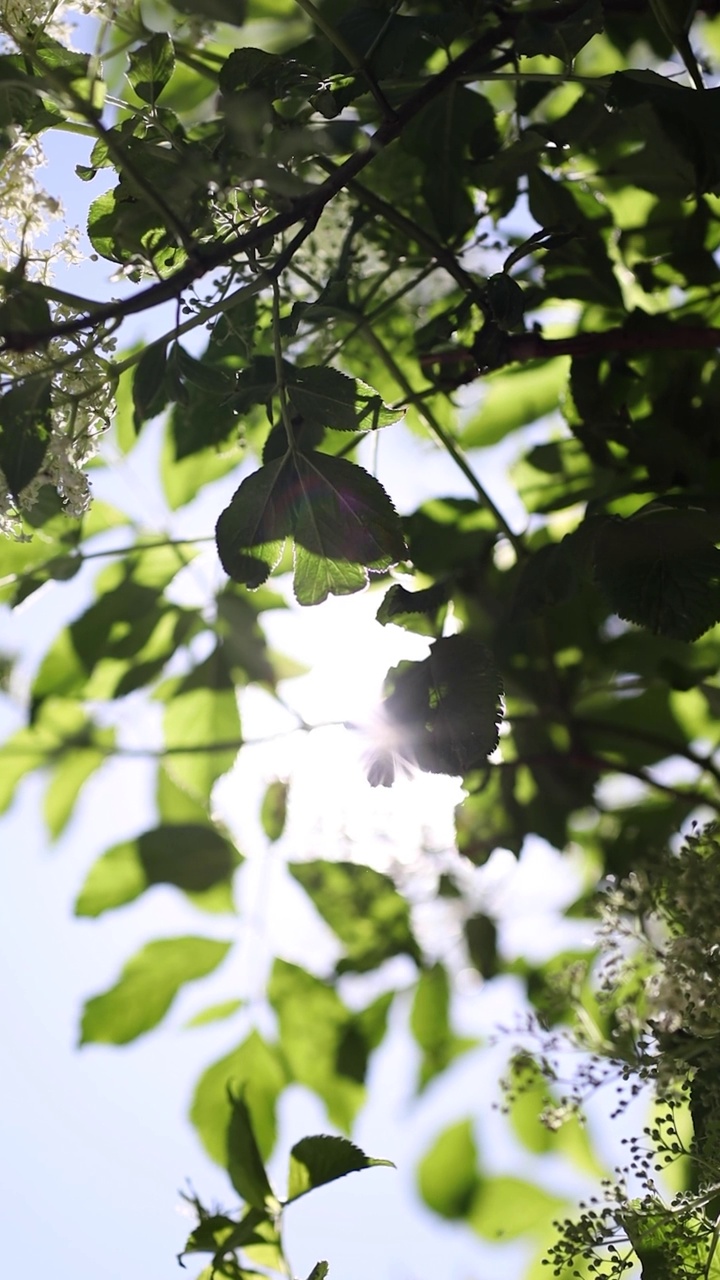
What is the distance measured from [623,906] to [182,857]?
526 mm

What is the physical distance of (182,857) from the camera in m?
1.17

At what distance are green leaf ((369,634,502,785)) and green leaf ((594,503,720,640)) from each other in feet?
0.30

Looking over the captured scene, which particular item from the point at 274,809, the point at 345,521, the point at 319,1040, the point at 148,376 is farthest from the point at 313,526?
the point at 319,1040

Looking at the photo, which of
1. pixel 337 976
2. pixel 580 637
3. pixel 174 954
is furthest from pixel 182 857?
pixel 580 637

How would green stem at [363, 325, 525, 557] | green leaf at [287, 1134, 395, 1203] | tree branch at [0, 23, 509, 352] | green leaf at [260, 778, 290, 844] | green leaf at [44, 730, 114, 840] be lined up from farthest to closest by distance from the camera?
green leaf at [44, 730, 114, 840]
green leaf at [260, 778, 290, 844]
green stem at [363, 325, 525, 557]
green leaf at [287, 1134, 395, 1203]
tree branch at [0, 23, 509, 352]

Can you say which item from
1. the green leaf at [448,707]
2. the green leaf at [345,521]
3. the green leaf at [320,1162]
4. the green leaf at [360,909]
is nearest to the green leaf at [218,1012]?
the green leaf at [360,909]

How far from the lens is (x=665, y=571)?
644 mm

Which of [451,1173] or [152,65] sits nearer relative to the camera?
[152,65]

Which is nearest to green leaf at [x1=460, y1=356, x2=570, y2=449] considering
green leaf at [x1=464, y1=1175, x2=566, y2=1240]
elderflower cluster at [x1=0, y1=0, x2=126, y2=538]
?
elderflower cluster at [x1=0, y1=0, x2=126, y2=538]

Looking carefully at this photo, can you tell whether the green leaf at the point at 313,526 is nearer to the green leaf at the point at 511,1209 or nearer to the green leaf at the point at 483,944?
the green leaf at the point at 483,944

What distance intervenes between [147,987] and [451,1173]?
43 cm

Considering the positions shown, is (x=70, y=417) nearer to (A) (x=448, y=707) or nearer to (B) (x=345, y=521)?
(B) (x=345, y=521)

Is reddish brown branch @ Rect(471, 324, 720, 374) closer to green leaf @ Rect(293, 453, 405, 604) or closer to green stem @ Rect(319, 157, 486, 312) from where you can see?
green stem @ Rect(319, 157, 486, 312)

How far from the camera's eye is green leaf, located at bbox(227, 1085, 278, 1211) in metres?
0.82
